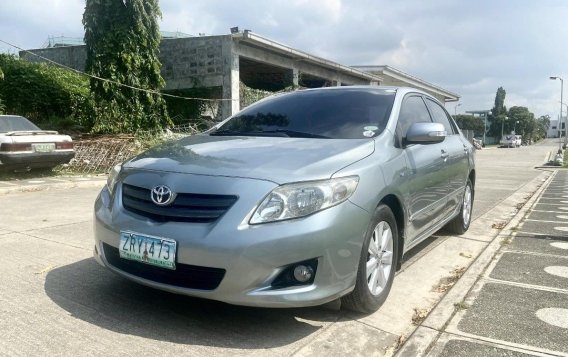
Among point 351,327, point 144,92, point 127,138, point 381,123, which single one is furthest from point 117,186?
point 144,92

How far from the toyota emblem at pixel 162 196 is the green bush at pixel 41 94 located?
1310 centimetres

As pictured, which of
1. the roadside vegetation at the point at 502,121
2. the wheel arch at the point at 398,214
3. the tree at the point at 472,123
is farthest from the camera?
the roadside vegetation at the point at 502,121

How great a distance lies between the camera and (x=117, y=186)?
3.03 meters

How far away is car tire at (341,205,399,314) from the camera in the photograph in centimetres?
286

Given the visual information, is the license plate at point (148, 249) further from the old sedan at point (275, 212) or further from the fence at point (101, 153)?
the fence at point (101, 153)

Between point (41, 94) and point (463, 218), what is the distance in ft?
50.2

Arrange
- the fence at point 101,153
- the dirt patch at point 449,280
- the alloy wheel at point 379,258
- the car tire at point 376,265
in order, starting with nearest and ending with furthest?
the car tire at point 376,265 < the alloy wheel at point 379,258 < the dirt patch at point 449,280 < the fence at point 101,153

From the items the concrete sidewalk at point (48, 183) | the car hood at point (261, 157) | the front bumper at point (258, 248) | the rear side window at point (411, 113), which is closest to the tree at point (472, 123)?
the concrete sidewalk at point (48, 183)

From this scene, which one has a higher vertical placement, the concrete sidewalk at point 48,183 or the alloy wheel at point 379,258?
the alloy wheel at point 379,258

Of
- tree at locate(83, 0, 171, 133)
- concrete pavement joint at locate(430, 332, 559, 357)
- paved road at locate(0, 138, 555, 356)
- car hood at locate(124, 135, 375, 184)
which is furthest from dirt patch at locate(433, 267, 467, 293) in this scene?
tree at locate(83, 0, 171, 133)

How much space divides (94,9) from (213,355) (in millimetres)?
14094

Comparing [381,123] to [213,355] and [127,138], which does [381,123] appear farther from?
[127,138]

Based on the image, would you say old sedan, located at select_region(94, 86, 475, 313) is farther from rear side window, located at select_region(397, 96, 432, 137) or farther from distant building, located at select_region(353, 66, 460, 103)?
distant building, located at select_region(353, 66, 460, 103)

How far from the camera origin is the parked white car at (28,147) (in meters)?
8.66
